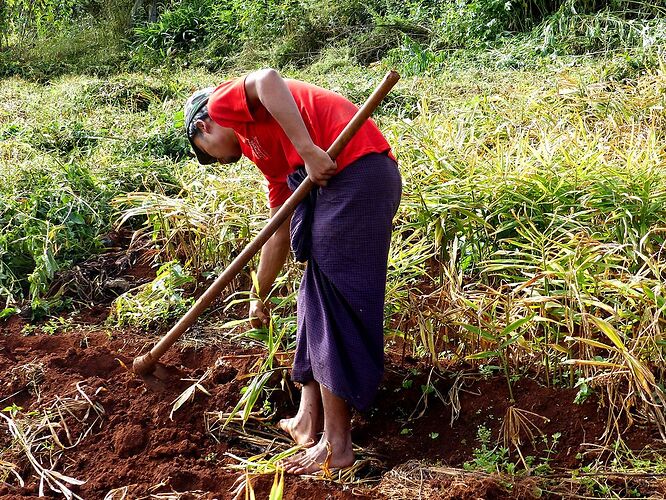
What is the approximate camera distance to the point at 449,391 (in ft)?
9.16

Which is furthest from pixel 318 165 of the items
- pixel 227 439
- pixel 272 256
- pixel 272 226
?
pixel 227 439

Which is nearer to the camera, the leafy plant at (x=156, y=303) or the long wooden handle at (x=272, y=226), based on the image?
the long wooden handle at (x=272, y=226)

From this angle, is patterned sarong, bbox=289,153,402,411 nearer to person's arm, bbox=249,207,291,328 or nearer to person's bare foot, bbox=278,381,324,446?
person's bare foot, bbox=278,381,324,446

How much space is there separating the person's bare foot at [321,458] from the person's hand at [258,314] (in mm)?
589

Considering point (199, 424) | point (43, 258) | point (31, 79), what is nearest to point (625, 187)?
point (199, 424)

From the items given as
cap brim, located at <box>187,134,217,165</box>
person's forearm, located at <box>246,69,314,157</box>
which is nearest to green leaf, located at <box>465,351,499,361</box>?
person's forearm, located at <box>246,69,314,157</box>

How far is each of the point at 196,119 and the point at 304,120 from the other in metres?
0.37

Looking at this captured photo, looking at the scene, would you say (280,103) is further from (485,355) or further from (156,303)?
(156,303)

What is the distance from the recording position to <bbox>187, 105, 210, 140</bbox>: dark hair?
258 cm

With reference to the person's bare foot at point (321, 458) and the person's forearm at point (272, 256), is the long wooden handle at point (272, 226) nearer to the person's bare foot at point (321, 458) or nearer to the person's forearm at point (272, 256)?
the person's forearm at point (272, 256)

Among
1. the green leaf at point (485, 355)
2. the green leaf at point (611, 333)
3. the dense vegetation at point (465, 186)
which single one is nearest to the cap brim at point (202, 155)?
the dense vegetation at point (465, 186)

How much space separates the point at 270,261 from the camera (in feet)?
9.50

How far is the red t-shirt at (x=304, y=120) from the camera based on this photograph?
8.00 ft

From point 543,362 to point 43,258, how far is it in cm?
246
